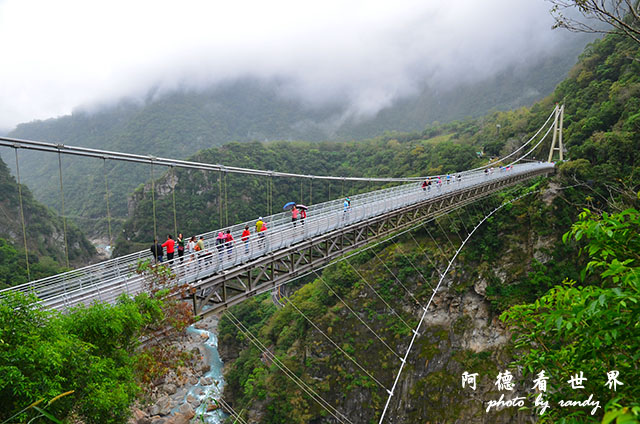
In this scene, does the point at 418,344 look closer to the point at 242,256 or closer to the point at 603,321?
the point at 242,256

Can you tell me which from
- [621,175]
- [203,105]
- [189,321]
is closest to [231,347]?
[189,321]

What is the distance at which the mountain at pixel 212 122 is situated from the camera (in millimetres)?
Answer: 87250

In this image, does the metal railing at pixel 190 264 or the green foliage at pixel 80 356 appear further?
the metal railing at pixel 190 264

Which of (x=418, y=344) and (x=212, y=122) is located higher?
(x=212, y=122)

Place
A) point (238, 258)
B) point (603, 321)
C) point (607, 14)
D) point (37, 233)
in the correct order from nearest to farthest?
point (603, 321) → point (607, 14) → point (238, 258) → point (37, 233)

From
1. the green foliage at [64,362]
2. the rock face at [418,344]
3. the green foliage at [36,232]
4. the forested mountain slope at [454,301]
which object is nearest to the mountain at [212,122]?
the green foliage at [36,232]

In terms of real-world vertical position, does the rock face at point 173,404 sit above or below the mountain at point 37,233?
below

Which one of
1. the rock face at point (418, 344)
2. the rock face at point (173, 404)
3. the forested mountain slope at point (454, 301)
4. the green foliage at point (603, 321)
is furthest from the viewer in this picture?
the rock face at point (173, 404)

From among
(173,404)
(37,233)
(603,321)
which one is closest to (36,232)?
(37,233)

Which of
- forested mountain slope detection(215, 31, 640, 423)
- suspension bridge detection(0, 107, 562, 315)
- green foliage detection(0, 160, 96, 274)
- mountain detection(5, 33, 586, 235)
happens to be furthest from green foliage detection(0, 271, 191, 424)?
mountain detection(5, 33, 586, 235)

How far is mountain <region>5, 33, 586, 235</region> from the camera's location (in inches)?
3435

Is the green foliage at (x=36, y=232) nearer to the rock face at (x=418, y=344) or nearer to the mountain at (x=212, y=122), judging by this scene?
the mountain at (x=212, y=122)

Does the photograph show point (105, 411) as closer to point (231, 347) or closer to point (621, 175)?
point (621, 175)

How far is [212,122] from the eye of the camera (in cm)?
13650
